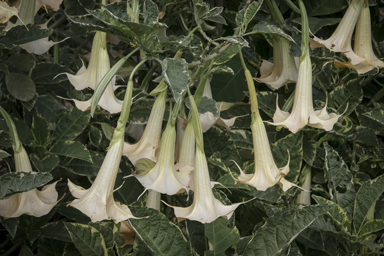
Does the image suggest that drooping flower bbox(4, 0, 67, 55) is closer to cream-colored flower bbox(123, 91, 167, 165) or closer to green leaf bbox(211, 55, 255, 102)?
cream-colored flower bbox(123, 91, 167, 165)

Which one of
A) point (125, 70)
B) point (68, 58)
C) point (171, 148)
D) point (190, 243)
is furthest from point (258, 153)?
point (68, 58)

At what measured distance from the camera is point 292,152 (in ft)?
3.37

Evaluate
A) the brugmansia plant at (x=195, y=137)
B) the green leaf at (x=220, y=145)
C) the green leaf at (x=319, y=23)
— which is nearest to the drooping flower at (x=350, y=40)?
the brugmansia plant at (x=195, y=137)

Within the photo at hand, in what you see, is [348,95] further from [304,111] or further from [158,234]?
[158,234]

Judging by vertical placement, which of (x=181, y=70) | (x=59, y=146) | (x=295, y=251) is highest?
(x=181, y=70)

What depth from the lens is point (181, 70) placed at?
64 cm

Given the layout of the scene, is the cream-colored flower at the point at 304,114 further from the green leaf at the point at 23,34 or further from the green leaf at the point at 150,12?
the green leaf at the point at 23,34

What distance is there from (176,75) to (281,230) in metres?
0.42

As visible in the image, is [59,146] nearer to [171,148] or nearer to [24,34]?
[24,34]

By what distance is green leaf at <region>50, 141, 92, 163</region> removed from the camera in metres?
0.98

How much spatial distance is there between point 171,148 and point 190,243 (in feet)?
0.86

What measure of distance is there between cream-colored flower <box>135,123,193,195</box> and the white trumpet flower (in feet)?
0.10

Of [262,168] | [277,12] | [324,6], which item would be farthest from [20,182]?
[324,6]

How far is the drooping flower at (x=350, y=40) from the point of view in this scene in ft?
3.09
